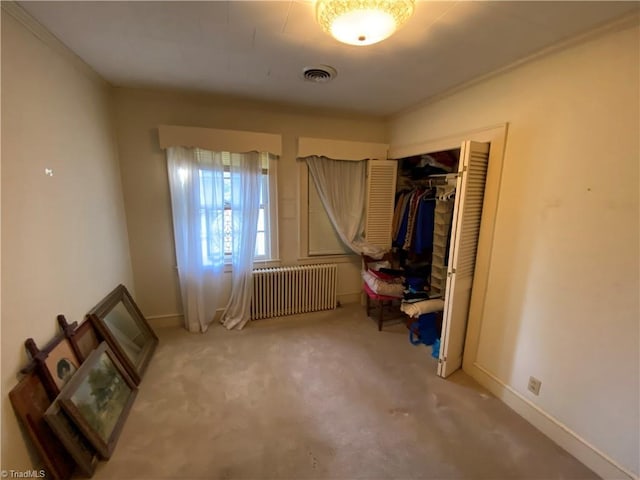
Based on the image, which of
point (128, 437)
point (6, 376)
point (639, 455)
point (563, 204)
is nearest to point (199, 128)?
point (6, 376)

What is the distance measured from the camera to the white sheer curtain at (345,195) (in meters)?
3.20

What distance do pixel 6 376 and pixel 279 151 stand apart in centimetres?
250

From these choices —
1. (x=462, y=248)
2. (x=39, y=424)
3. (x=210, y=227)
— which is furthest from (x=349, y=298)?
(x=39, y=424)

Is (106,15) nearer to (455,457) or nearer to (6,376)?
(6,376)

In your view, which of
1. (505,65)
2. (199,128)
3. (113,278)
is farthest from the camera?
(199,128)

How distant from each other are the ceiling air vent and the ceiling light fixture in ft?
2.57

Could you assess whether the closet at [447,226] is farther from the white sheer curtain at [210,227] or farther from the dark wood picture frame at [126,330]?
the dark wood picture frame at [126,330]

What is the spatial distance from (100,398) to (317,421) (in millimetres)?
1384

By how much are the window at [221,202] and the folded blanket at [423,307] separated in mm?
1824

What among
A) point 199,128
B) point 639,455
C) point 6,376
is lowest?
point 639,455

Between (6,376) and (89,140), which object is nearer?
(6,376)

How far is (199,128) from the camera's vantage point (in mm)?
2580

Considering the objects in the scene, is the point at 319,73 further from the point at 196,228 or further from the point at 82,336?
→ the point at 82,336

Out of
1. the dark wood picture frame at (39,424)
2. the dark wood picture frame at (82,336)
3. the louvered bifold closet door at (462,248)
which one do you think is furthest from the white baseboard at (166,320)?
the louvered bifold closet door at (462,248)
